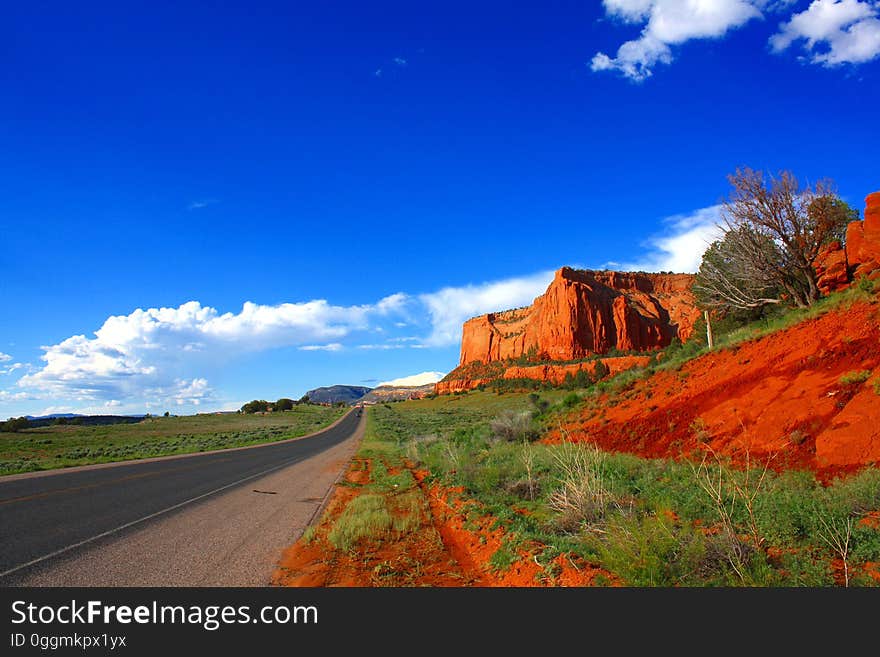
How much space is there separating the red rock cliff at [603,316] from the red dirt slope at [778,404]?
95761 millimetres

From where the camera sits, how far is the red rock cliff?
114m

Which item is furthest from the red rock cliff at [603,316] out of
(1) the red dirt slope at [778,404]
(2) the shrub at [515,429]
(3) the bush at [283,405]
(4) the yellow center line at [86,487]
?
(4) the yellow center line at [86,487]

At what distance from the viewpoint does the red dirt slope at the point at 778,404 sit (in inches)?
361

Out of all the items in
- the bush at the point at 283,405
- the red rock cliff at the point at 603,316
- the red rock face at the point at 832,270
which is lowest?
the bush at the point at 283,405

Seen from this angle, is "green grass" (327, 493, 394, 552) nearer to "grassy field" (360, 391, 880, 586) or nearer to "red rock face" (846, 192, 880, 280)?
"grassy field" (360, 391, 880, 586)

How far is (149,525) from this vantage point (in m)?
9.11

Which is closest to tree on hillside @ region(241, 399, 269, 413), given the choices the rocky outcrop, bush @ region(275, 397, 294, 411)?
bush @ region(275, 397, 294, 411)

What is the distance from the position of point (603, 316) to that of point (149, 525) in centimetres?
11950

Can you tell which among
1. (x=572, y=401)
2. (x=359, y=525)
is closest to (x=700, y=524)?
(x=359, y=525)

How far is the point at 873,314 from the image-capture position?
1269 centimetres

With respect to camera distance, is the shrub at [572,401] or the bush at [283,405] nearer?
the shrub at [572,401]

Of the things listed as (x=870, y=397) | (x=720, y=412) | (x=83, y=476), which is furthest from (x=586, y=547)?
(x=83, y=476)

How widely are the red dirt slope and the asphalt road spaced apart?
9.77 m

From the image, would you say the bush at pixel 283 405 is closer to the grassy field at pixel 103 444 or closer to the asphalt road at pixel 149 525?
the grassy field at pixel 103 444
